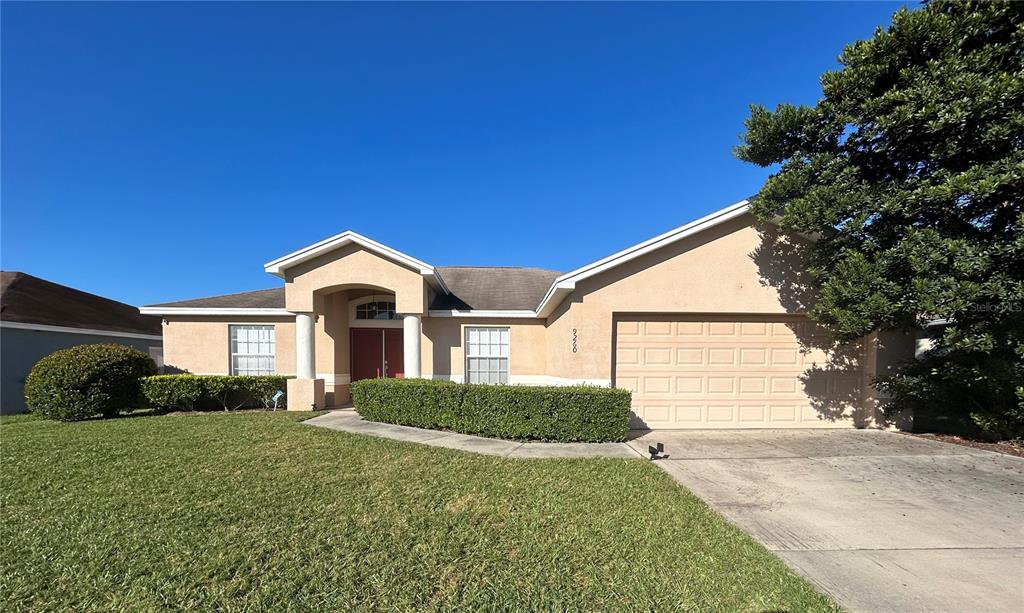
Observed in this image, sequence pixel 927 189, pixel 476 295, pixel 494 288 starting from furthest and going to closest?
pixel 494 288 < pixel 476 295 < pixel 927 189

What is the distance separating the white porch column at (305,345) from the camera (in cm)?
1105

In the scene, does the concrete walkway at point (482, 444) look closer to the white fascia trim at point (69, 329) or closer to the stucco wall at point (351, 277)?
the stucco wall at point (351, 277)

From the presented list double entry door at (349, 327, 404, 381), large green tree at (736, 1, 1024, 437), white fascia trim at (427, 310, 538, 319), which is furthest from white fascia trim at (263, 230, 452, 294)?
large green tree at (736, 1, 1024, 437)

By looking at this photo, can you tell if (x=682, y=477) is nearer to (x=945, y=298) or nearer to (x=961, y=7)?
(x=945, y=298)

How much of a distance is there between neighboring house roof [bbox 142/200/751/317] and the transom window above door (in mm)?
1826

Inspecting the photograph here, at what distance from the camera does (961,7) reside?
233 inches

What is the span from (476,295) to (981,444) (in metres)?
12.0

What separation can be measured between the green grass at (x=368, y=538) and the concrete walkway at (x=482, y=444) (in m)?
0.56

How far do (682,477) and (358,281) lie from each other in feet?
30.2

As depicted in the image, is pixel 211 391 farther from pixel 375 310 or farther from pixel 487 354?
pixel 487 354

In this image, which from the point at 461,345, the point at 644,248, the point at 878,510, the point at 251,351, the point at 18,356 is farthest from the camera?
the point at 18,356

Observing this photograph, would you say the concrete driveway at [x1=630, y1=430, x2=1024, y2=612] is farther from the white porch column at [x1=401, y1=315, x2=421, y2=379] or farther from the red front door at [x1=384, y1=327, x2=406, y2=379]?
the red front door at [x1=384, y1=327, x2=406, y2=379]

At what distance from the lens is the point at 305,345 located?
36.3 ft

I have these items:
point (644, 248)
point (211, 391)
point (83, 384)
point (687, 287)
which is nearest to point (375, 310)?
point (211, 391)
